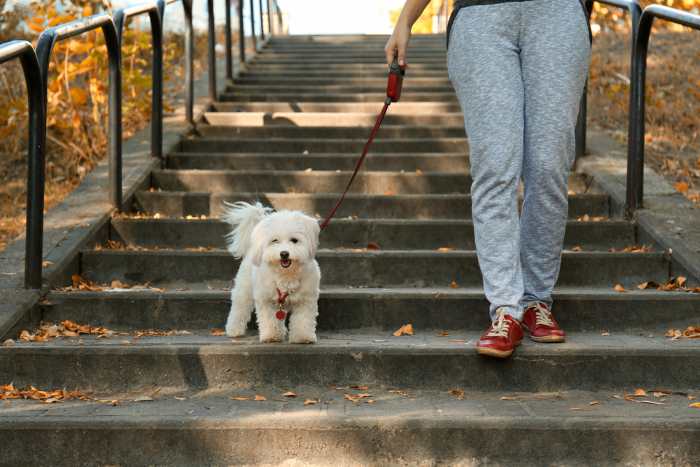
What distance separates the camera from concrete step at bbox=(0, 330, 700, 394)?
3682 millimetres

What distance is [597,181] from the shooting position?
5.80 m

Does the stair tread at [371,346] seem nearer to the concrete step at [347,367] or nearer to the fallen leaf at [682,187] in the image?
the concrete step at [347,367]

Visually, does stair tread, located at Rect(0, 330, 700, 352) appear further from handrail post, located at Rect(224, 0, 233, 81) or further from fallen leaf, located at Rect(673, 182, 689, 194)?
handrail post, located at Rect(224, 0, 233, 81)

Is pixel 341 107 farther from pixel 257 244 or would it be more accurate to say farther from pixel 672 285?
pixel 257 244

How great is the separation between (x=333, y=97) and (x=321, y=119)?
100cm

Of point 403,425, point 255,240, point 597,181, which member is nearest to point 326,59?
point 597,181

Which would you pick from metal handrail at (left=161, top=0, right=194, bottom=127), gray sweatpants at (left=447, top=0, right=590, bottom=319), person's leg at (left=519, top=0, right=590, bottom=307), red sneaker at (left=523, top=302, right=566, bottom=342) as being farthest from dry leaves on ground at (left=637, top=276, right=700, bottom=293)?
metal handrail at (left=161, top=0, right=194, bottom=127)

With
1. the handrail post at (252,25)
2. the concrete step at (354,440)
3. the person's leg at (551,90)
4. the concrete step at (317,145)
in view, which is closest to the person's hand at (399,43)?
the person's leg at (551,90)

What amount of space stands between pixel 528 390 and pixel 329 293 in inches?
41.1

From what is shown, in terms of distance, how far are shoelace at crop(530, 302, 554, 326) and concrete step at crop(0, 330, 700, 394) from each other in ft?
0.37

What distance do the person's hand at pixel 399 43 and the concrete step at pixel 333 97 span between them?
451cm

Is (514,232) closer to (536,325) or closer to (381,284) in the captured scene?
(536,325)

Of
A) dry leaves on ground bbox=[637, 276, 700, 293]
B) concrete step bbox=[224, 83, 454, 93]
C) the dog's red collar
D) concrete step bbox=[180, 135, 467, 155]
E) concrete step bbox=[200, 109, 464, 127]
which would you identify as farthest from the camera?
concrete step bbox=[224, 83, 454, 93]

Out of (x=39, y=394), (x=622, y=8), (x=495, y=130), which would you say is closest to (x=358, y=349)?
(x=495, y=130)
